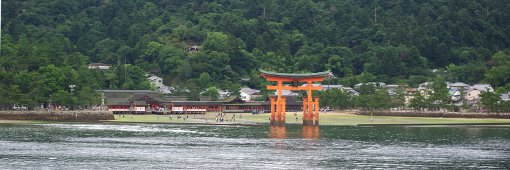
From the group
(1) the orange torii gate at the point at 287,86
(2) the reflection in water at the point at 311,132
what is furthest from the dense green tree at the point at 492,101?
(2) the reflection in water at the point at 311,132

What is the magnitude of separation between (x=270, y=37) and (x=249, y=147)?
86.5m

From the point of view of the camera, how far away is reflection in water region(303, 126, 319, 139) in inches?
2272

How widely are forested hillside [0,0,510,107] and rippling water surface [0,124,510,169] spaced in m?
44.4

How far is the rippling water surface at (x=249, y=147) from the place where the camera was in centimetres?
4034

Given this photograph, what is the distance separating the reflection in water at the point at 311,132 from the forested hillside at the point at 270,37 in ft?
130

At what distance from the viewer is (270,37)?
13438cm

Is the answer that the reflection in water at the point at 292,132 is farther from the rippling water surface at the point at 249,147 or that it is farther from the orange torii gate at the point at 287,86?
the orange torii gate at the point at 287,86

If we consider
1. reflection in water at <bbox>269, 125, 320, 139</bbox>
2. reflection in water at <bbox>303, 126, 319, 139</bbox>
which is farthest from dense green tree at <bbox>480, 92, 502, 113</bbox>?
reflection in water at <bbox>303, 126, 319, 139</bbox>

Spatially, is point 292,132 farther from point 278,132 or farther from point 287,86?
point 287,86

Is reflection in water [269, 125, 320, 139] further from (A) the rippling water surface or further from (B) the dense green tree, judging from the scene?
(B) the dense green tree

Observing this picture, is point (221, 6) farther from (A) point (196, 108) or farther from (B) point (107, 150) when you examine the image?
(B) point (107, 150)

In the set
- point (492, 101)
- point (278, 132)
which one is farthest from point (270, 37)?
point (278, 132)

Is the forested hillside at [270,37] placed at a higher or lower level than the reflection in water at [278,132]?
higher

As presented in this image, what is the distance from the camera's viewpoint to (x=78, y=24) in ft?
425
